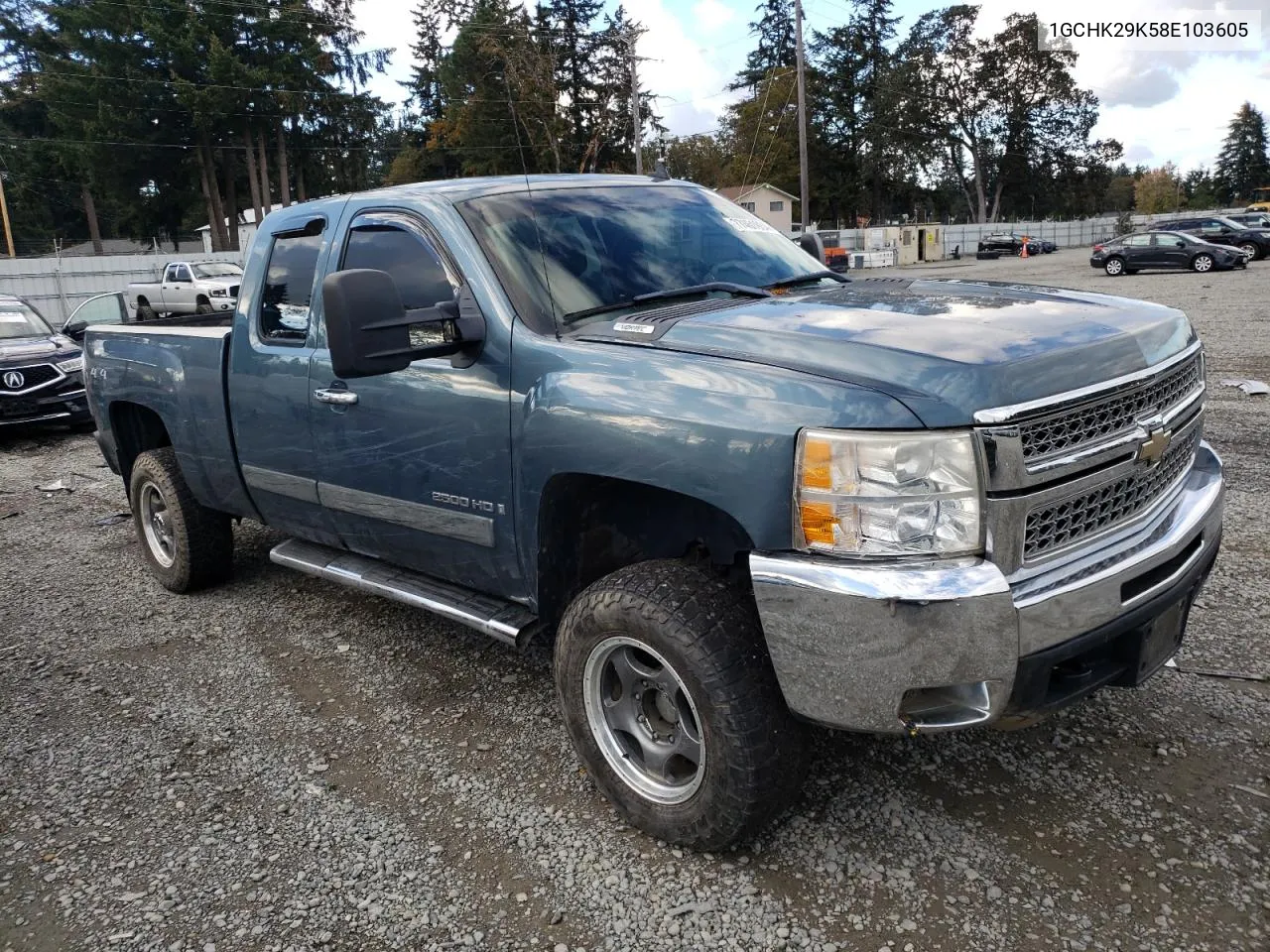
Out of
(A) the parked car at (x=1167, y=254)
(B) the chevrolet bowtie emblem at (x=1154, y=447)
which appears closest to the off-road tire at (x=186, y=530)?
(B) the chevrolet bowtie emblem at (x=1154, y=447)

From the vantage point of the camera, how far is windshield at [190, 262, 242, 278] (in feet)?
83.8

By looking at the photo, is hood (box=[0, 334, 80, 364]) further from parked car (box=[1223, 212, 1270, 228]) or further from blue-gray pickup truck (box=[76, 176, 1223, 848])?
parked car (box=[1223, 212, 1270, 228])

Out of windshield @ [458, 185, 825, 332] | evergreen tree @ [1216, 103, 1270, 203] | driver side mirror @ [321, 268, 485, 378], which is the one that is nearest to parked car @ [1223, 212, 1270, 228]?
windshield @ [458, 185, 825, 332]

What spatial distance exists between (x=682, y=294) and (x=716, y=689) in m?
1.50

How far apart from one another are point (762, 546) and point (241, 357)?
2870 millimetres

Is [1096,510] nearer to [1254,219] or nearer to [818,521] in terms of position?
[818,521]

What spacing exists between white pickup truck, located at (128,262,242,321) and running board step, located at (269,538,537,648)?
70.1ft

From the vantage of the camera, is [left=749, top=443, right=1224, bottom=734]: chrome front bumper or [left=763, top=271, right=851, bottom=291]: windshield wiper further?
[left=763, top=271, right=851, bottom=291]: windshield wiper

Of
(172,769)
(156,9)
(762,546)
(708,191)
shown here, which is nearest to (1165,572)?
(762,546)

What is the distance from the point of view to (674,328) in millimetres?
2883

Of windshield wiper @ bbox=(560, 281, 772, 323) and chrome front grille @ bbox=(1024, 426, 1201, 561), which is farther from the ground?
windshield wiper @ bbox=(560, 281, 772, 323)

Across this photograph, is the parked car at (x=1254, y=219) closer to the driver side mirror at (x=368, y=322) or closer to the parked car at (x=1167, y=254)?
the parked car at (x=1167, y=254)

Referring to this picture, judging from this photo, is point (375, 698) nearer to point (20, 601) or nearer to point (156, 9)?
point (20, 601)

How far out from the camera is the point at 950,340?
251cm
